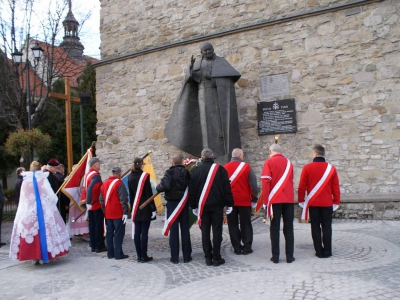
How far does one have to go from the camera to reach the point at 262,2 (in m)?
9.11

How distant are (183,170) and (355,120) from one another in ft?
15.0

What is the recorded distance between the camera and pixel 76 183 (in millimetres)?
6871

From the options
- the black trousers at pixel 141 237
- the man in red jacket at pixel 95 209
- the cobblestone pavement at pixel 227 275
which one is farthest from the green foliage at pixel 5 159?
the black trousers at pixel 141 237

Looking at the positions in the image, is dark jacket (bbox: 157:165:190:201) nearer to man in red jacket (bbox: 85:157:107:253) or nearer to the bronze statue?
man in red jacket (bbox: 85:157:107:253)

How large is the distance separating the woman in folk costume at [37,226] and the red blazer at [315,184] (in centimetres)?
343

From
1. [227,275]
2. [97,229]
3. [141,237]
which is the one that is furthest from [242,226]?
[97,229]

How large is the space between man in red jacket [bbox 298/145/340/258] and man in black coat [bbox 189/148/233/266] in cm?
105

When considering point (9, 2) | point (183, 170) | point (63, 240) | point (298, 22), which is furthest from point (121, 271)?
point (9, 2)

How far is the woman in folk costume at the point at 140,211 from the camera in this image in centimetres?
538

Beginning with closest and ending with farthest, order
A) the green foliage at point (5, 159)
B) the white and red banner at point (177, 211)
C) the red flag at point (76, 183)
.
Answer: the white and red banner at point (177, 211) → the red flag at point (76, 183) → the green foliage at point (5, 159)

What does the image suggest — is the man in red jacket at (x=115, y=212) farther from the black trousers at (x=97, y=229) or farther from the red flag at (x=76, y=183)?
the red flag at (x=76, y=183)

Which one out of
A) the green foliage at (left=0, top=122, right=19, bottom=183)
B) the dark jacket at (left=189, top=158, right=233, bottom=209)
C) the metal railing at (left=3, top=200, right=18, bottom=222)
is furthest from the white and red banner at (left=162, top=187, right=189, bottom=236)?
the green foliage at (left=0, top=122, right=19, bottom=183)

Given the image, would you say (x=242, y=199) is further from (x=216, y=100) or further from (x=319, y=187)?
(x=216, y=100)

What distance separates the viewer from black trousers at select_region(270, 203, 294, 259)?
497cm
